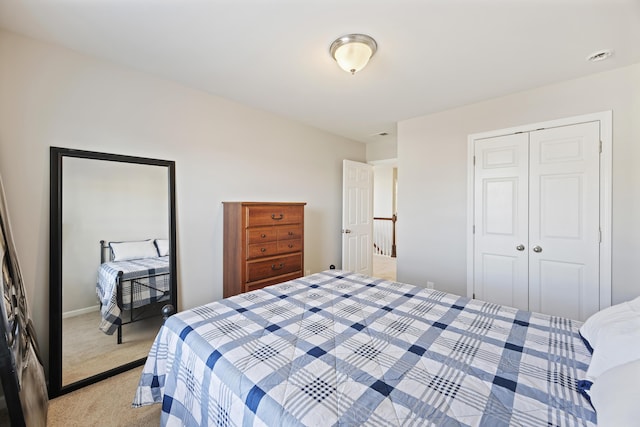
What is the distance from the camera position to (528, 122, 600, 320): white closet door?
237 cm

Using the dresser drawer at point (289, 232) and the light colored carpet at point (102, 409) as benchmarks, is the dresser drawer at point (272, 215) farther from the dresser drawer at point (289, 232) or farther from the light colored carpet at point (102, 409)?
the light colored carpet at point (102, 409)

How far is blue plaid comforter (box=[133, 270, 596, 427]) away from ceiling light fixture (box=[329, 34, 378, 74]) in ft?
5.39

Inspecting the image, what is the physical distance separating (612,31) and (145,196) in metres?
3.63

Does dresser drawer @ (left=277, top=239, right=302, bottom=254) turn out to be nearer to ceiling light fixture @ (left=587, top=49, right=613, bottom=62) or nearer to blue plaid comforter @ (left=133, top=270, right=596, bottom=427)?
blue plaid comforter @ (left=133, top=270, right=596, bottom=427)

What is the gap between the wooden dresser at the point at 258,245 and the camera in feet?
8.59

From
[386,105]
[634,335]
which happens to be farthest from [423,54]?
[634,335]

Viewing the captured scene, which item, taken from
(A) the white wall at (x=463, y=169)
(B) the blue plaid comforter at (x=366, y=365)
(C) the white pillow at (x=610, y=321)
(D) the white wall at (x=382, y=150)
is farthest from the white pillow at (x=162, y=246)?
(D) the white wall at (x=382, y=150)

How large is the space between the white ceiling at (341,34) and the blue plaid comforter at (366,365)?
176 centimetres

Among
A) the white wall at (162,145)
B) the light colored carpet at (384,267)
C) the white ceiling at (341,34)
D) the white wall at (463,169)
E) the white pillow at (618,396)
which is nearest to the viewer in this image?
the white pillow at (618,396)

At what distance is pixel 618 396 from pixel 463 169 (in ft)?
8.95

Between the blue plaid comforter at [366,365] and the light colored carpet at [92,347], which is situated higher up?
the blue plaid comforter at [366,365]

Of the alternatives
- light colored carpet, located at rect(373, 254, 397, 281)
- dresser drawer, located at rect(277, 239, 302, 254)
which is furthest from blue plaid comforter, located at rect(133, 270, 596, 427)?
light colored carpet, located at rect(373, 254, 397, 281)

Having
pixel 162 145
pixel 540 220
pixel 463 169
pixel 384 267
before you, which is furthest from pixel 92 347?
pixel 384 267

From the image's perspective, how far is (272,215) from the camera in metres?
2.84
